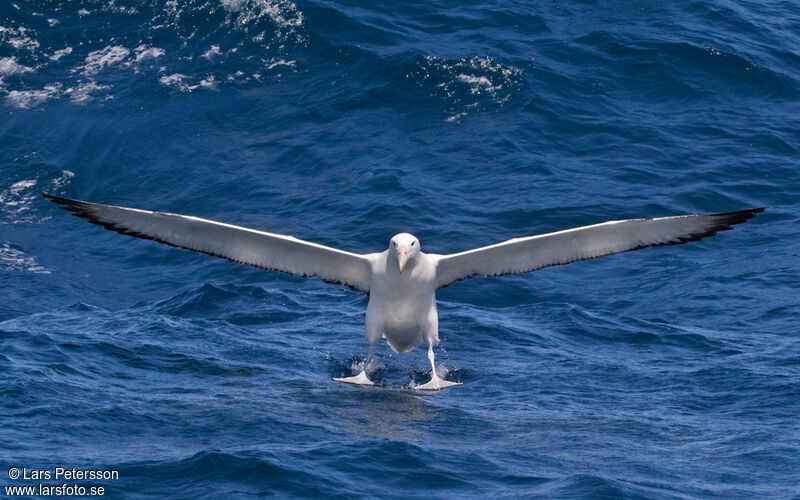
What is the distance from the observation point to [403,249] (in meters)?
14.9

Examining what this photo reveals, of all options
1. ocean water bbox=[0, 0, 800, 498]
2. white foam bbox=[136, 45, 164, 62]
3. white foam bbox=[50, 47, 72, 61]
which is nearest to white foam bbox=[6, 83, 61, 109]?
ocean water bbox=[0, 0, 800, 498]

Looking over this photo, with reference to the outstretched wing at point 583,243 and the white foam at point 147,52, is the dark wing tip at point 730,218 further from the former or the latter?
the white foam at point 147,52

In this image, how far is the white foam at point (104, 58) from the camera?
2773cm

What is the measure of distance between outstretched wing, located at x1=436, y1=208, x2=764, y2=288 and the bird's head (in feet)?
1.88

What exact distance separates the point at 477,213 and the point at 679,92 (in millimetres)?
7187

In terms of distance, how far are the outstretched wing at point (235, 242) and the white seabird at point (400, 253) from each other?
0.04ft

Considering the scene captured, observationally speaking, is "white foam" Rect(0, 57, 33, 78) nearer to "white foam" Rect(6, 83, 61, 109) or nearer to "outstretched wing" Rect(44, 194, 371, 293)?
"white foam" Rect(6, 83, 61, 109)

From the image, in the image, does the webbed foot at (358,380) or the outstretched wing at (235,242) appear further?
the webbed foot at (358,380)

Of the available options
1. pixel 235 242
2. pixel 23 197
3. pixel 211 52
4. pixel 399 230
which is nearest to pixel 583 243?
pixel 235 242

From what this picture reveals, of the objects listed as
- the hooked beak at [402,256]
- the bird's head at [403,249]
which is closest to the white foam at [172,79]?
the bird's head at [403,249]

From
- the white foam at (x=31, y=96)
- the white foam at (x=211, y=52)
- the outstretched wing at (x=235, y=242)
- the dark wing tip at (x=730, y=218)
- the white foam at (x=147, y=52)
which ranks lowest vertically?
the white foam at (x=31, y=96)

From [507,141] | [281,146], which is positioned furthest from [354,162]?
[507,141]

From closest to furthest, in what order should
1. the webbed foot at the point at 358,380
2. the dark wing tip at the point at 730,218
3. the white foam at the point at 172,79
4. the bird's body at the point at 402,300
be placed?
1. the dark wing tip at the point at 730,218
2. the webbed foot at the point at 358,380
3. the bird's body at the point at 402,300
4. the white foam at the point at 172,79

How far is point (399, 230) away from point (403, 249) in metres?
6.48
